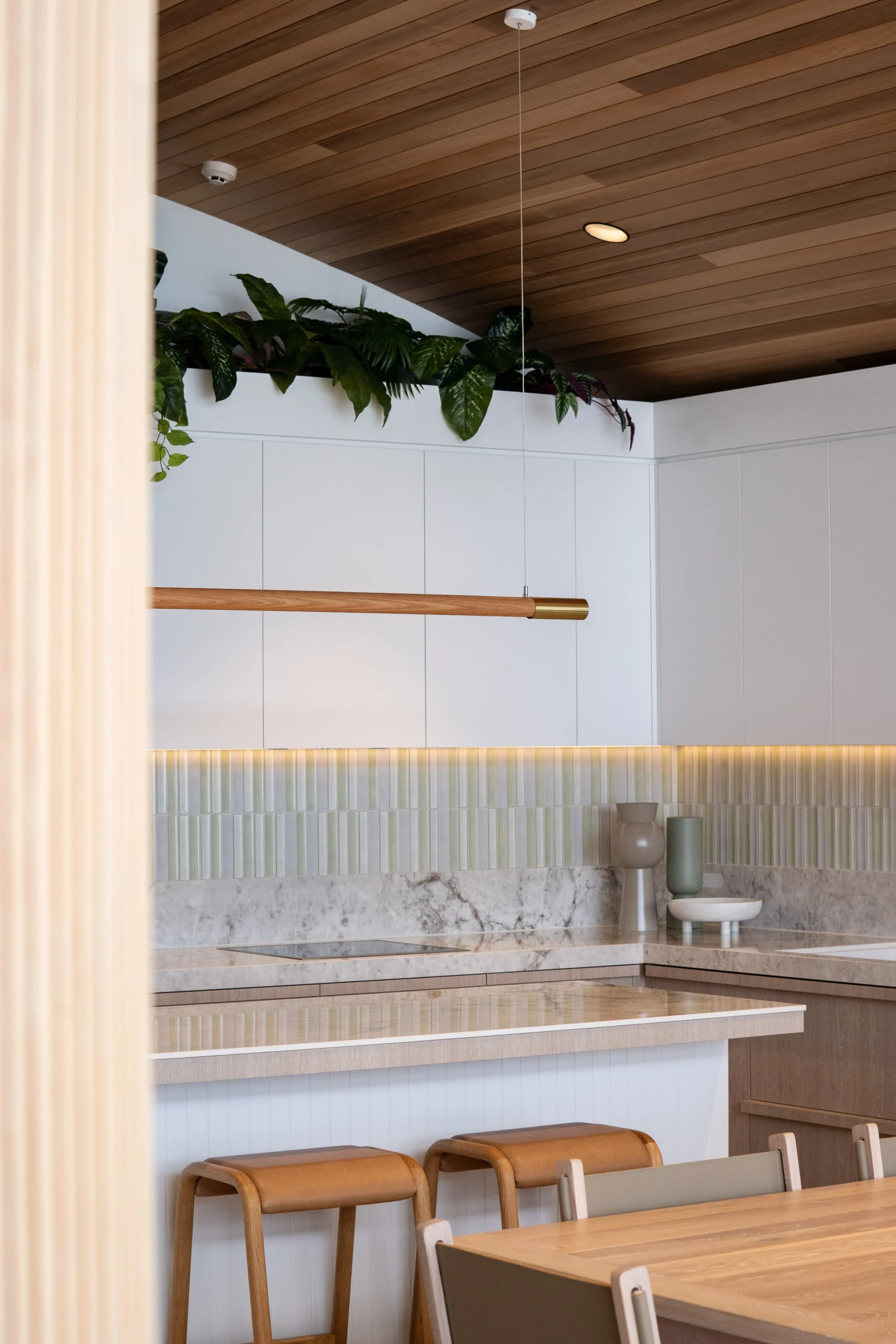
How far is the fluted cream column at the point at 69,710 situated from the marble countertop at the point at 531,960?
3859 mm

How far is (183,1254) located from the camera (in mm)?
2635

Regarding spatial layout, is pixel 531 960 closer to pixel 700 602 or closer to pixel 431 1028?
pixel 700 602

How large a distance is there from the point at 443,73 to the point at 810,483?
1.73 metres

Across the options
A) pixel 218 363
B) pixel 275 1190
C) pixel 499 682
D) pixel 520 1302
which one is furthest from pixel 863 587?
pixel 520 1302

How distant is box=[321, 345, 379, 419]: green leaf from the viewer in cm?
475

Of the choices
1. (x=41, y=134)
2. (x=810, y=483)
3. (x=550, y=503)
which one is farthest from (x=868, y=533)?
(x=41, y=134)

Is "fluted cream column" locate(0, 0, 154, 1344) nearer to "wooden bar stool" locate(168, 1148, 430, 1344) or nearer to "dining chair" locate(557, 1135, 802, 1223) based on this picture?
"dining chair" locate(557, 1135, 802, 1223)

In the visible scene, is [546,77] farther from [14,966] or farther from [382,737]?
[14,966]

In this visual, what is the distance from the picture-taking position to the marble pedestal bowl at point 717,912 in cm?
491

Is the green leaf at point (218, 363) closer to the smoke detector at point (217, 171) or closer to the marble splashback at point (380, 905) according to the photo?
the smoke detector at point (217, 171)

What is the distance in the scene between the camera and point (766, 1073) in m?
4.32

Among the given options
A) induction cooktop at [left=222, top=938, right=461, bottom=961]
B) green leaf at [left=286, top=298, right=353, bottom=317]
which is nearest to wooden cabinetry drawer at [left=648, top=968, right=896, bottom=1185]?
induction cooktop at [left=222, top=938, right=461, bottom=961]

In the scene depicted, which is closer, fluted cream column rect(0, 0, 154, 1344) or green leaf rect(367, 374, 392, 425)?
fluted cream column rect(0, 0, 154, 1344)

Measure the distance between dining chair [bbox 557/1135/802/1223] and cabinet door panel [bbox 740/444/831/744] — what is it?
8.88 ft
